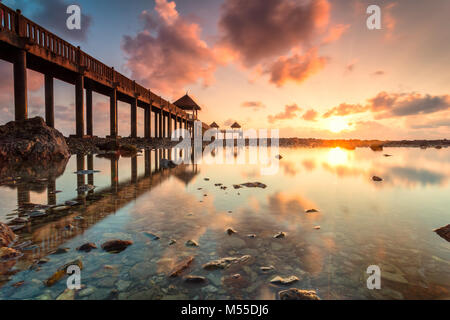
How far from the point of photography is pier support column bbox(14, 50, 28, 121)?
37.3 ft

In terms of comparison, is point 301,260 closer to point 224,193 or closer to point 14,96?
point 224,193

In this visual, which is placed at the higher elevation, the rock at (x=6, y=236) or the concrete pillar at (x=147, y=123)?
the concrete pillar at (x=147, y=123)

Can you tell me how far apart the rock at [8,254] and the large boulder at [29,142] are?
424 inches

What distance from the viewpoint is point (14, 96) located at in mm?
11492

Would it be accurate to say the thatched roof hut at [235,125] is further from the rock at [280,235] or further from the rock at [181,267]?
the rock at [181,267]

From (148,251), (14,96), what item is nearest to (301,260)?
(148,251)

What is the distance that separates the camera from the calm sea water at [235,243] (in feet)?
6.17

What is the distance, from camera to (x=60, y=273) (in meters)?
1.98

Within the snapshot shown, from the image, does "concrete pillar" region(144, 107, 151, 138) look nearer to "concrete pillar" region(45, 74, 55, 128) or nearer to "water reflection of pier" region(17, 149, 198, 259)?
"concrete pillar" region(45, 74, 55, 128)

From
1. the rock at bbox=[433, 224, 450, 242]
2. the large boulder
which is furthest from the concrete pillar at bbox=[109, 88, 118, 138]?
the rock at bbox=[433, 224, 450, 242]

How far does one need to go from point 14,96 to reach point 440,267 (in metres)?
16.9

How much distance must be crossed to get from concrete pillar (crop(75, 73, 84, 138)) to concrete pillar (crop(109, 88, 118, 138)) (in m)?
3.92

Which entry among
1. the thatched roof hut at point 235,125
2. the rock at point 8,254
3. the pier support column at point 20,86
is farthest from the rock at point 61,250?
the thatched roof hut at point 235,125

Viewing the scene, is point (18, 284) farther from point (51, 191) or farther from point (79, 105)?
point (79, 105)
